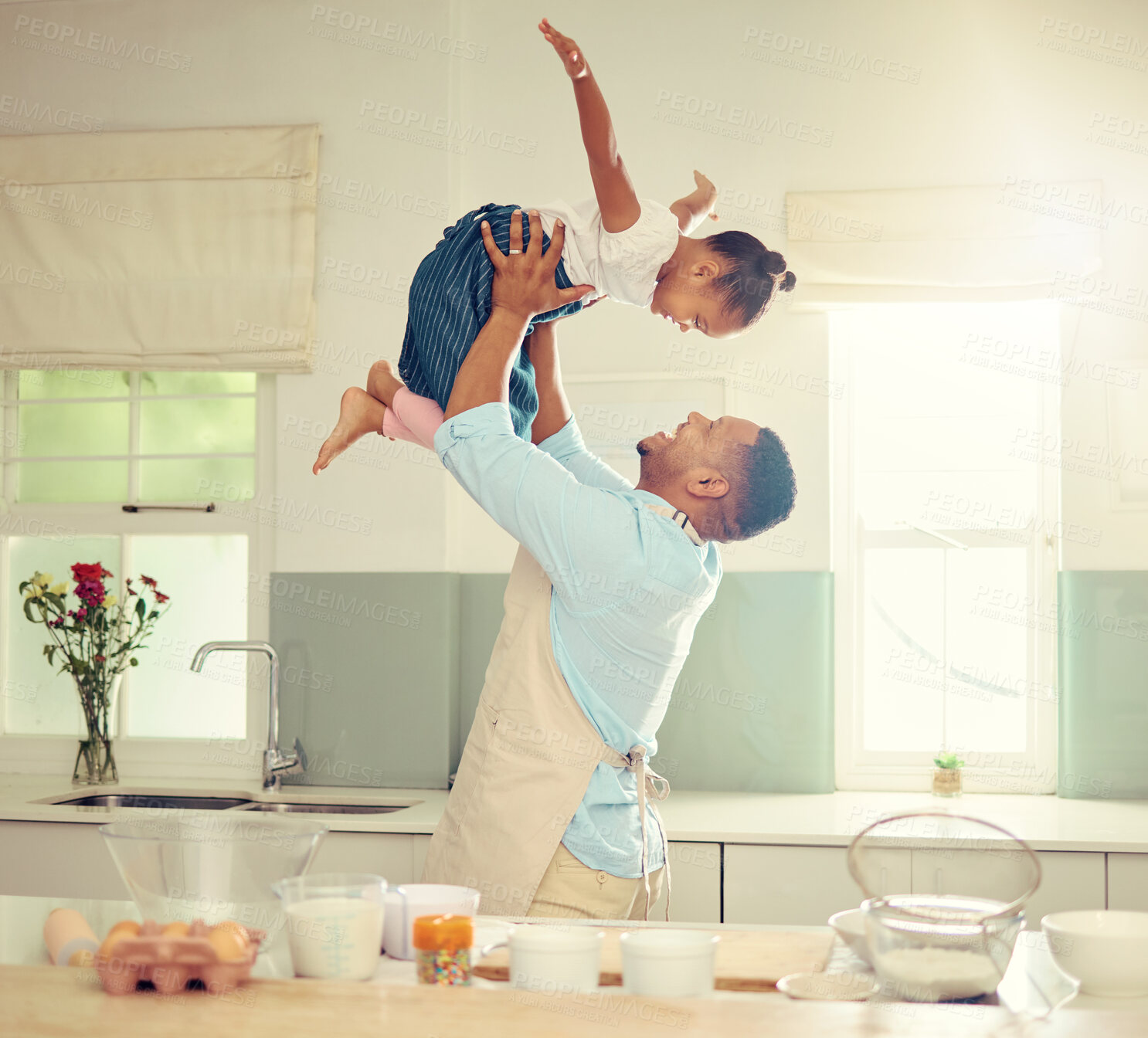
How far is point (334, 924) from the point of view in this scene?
1.15 m

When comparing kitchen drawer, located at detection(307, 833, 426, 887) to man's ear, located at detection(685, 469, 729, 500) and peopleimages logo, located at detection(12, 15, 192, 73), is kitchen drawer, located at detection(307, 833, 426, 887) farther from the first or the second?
peopleimages logo, located at detection(12, 15, 192, 73)

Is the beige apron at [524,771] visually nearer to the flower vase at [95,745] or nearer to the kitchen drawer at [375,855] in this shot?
the kitchen drawer at [375,855]

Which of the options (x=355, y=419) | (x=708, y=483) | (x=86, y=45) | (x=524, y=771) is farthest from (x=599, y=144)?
(x=86, y=45)

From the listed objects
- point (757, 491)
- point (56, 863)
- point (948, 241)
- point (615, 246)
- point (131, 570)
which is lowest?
point (56, 863)

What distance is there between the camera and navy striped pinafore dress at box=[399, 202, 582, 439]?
1.75 metres

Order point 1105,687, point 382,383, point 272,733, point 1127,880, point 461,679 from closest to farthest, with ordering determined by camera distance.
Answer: point 382,383 → point 1127,880 → point 1105,687 → point 272,733 → point 461,679

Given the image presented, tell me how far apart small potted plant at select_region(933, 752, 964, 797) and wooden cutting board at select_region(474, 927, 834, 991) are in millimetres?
1682

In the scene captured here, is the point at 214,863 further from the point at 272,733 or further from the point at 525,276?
the point at 272,733

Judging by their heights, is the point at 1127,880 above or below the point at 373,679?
below

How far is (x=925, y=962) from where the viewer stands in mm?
1099

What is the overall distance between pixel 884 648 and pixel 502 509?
1.85 m

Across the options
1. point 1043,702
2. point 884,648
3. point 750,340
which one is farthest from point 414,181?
point 1043,702

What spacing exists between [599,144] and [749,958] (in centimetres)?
108

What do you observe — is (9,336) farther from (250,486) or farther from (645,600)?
(645,600)
